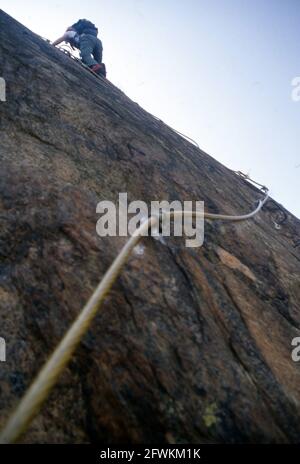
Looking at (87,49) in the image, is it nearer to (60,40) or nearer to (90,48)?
(90,48)

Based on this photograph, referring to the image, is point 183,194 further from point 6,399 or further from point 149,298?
point 6,399

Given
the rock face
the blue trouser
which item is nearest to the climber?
the blue trouser

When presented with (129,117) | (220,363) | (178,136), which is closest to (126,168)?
(129,117)

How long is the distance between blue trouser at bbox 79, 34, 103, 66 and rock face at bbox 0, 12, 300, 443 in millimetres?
2504

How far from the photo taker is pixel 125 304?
72.1 inches

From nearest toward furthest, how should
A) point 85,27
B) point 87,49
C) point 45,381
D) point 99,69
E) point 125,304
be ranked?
point 45,381
point 125,304
point 99,69
point 87,49
point 85,27

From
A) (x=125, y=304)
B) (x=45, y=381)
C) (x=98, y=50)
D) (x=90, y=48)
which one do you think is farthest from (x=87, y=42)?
(x=45, y=381)

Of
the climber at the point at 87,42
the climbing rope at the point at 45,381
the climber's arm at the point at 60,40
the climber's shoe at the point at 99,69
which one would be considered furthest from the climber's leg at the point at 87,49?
the climbing rope at the point at 45,381

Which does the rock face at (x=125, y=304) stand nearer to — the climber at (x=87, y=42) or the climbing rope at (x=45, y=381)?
the climbing rope at (x=45, y=381)

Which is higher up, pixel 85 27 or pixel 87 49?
pixel 85 27

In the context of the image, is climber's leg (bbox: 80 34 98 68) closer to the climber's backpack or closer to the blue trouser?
the blue trouser

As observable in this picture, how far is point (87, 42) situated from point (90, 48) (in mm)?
133

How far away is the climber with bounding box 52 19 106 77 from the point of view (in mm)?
5429
